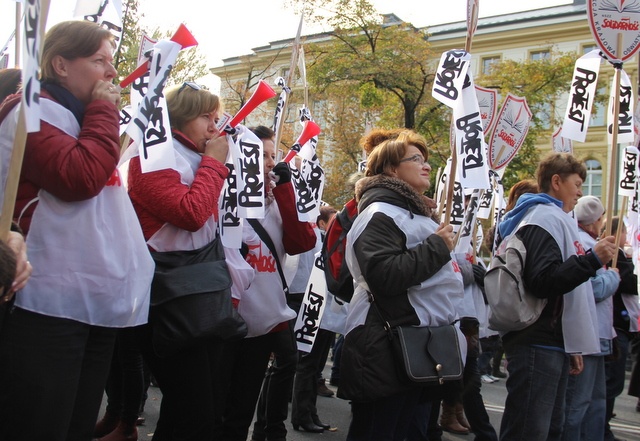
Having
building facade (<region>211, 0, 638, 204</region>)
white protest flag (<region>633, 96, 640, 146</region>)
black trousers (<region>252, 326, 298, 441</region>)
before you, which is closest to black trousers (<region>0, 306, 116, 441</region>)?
black trousers (<region>252, 326, 298, 441</region>)

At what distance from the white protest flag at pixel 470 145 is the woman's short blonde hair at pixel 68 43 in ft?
6.70

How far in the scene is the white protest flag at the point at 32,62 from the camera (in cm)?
182

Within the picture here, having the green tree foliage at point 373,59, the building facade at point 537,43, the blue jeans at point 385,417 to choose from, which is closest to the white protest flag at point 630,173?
the blue jeans at point 385,417

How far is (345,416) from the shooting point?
621cm

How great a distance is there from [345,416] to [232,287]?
10.6ft

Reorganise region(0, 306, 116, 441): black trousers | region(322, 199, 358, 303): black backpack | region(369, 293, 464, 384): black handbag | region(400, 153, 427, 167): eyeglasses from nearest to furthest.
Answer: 1. region(0, 306, 116, 441): black trousers
2. region(369, 293, 464, 384): black handbag
3. region(400, 153, 427, 167): eyeglasses
4. region(322, 199, 358, 303): black backpack

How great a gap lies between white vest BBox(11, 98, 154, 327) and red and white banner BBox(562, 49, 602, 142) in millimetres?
3484

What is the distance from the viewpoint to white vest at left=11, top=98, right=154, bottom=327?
212 cm

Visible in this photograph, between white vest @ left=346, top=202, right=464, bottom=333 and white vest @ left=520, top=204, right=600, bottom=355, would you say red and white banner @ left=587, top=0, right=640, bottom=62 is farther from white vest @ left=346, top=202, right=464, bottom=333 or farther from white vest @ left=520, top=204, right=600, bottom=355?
white vest @ left=346, top=202, right=464, bottom=333

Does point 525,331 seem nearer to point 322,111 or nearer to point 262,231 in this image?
point 262,231

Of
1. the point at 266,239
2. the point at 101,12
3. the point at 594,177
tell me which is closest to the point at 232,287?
the point at 266,239

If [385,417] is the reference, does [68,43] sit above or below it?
above

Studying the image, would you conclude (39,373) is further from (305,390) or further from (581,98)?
(581,98)

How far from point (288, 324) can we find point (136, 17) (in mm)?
12083
